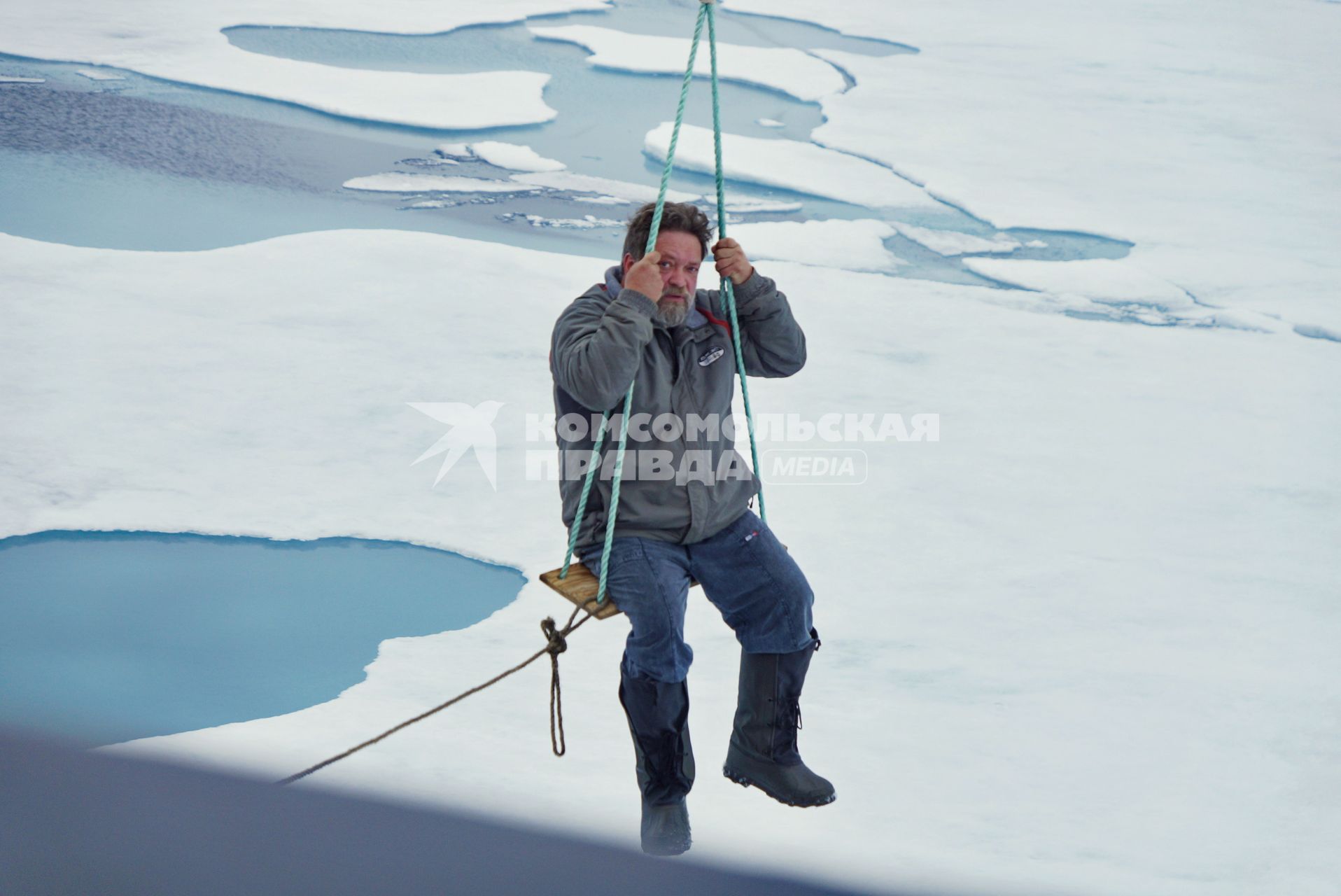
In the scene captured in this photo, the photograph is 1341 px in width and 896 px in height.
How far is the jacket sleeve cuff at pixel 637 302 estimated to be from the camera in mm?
1967

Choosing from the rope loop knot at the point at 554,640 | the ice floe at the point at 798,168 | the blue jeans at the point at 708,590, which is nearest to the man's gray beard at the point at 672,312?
the blue jeans at the point at 708,590

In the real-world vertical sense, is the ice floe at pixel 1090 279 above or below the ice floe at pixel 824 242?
below

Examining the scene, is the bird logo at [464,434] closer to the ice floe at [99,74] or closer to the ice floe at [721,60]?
the ice floe at [99,74]

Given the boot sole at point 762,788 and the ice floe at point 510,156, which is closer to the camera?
the boot sole at point 762,788

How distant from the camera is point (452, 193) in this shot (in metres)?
6.62

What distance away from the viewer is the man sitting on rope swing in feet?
6.48

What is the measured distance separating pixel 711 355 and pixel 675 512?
11.1 inches

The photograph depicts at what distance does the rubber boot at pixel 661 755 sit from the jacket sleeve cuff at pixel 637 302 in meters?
0.57

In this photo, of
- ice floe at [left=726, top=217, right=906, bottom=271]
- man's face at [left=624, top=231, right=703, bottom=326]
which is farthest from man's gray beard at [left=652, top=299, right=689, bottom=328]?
ice floe at [left=726, top=217, right=906, bottom=271]

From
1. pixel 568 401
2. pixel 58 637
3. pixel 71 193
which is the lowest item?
pixel 58 637

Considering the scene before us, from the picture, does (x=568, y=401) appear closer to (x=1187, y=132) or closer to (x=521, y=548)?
(x=521, y=548)

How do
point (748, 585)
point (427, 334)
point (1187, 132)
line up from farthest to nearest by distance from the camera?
point (1187, 132)
point (427, 334)
point (748, 585)

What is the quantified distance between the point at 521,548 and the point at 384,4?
965 centimetres

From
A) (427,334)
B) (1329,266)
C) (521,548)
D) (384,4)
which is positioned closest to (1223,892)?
(521,548)
